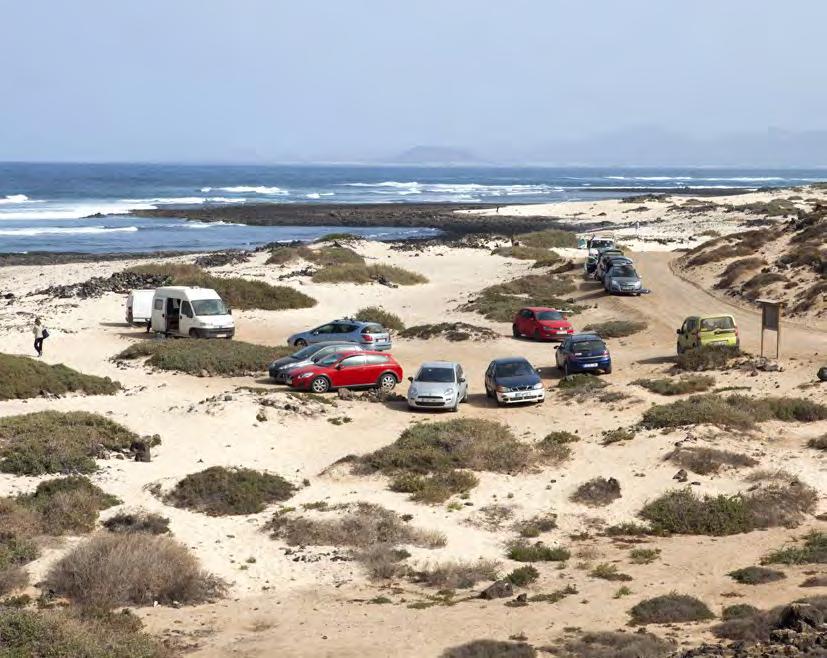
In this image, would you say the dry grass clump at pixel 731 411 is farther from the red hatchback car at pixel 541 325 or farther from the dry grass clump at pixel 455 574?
the red hatchback car at pixel 541 325

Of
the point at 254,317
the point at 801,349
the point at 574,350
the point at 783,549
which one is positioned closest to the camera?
the point at 783,549

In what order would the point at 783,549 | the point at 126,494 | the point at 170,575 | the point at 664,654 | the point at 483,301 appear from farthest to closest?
the point at 483,301 < the point at 126,494 < the point at 783,549 < the point at 170,575 < the point at 664,654

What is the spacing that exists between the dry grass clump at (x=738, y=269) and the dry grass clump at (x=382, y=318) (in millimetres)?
17378

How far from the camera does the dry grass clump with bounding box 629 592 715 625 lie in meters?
15.1

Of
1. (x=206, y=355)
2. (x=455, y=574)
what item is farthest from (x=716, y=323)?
(x=455, y=574)

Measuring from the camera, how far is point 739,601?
15.9 m

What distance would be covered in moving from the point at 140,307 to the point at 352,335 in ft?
36.1

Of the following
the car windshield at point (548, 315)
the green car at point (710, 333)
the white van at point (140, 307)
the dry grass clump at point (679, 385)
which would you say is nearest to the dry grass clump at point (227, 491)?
the dry grass clump at point (679, 385)

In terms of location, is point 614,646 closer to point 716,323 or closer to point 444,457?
point 444,457

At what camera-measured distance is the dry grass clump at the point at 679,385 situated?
30.2 meters

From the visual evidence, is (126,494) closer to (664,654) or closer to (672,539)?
(672,539)

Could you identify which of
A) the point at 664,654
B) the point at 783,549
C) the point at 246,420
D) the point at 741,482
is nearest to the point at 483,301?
the point at 246,420

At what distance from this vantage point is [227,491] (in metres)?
21.4

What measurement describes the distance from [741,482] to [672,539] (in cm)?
321
